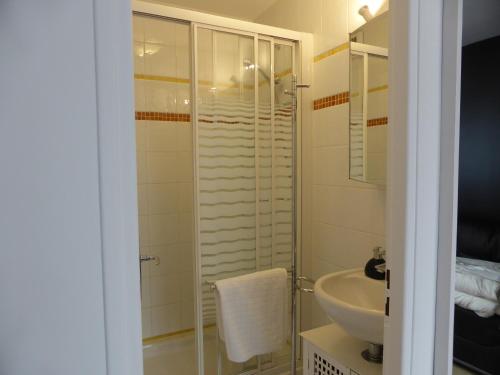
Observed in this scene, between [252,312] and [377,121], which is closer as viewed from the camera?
[377,121]

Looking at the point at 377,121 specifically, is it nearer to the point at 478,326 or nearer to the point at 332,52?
the point at 332,52

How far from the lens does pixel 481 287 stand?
3.72 ft

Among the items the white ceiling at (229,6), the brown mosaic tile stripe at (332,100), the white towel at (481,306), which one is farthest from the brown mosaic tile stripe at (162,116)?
the white towel at (481,306)

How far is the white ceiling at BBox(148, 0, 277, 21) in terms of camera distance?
249 centimetres

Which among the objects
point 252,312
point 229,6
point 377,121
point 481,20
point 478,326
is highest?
point 229,6

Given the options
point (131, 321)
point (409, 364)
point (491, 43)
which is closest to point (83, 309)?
point (131, 321)

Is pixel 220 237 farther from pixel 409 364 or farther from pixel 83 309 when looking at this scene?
pixel 83 309

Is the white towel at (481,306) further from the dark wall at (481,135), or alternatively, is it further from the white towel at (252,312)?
the white towel at (252,312)

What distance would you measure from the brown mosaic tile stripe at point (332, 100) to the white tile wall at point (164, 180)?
1.07 meters

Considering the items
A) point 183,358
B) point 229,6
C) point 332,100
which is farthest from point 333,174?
point 183,358

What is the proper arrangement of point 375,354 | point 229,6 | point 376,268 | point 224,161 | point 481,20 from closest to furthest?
point 481,20 → point 375,354 → point 376,268 → point 224,161 → point 229,6

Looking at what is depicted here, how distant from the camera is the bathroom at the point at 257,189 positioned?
0.50m

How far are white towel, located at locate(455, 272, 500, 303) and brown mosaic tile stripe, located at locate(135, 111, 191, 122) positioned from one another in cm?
220

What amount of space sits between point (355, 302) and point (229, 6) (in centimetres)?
218
